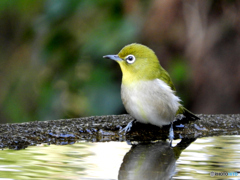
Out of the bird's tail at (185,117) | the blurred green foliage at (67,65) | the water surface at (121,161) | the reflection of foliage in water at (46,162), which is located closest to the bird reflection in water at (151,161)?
the water surface at (121,161)

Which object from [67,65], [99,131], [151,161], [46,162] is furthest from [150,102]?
[67,65]

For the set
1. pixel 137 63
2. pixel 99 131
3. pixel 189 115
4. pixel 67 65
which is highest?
pixel 67 65

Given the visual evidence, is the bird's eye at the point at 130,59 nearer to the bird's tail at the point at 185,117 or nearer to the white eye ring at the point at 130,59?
the white eye ring at the point at 130,59

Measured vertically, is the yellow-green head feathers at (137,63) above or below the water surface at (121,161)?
above

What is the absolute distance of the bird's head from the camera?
362cm

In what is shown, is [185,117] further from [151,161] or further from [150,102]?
[151,161]

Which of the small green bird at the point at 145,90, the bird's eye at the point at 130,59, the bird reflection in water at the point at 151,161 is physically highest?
the bird's eye at the point at 130,59

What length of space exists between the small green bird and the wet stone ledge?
0.31ft

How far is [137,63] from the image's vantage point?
3.65 meters

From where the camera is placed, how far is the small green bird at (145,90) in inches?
137

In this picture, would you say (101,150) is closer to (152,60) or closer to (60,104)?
(152,60)

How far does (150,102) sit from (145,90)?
0.10 meters

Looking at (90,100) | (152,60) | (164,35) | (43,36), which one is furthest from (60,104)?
(152,60)

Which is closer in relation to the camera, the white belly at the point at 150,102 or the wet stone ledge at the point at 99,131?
the wet stone ledge at the point at 99,131
